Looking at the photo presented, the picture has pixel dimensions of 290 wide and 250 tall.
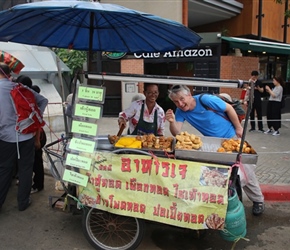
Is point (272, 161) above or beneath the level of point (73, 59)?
beneath

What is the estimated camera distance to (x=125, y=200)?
9.87 ft

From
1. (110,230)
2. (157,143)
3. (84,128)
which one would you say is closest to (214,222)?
(157,143)

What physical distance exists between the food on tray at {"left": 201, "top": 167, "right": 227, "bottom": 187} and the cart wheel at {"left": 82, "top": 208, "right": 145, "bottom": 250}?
0.84 metres

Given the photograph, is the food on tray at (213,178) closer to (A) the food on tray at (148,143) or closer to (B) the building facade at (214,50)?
(A) the food on tray at (148,143)

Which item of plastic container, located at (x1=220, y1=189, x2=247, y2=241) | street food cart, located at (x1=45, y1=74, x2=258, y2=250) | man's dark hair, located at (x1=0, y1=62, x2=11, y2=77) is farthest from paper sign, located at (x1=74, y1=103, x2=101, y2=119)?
plastic container, located at (x1=220, y1=189, x2=247, y2=241)

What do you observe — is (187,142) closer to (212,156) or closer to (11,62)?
Result: (212,156)

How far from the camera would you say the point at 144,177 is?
2943mm

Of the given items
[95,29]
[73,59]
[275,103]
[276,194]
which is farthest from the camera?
[73,59]

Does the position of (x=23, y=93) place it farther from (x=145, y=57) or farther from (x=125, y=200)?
(x=145, y=57)

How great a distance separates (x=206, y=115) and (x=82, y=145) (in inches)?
55.9

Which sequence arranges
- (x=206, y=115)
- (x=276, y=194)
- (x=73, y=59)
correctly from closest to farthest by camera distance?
(x=206, y=115) → (x=276, y=194) → (x=73, y=59)

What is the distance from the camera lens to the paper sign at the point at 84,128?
3.00 m

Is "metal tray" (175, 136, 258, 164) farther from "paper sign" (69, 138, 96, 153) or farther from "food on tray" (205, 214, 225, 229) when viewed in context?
"paper sign" (69, 138, 96, 153)

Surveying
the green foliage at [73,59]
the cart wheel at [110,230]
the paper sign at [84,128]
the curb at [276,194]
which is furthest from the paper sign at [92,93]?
the green foliage at [73,59]
